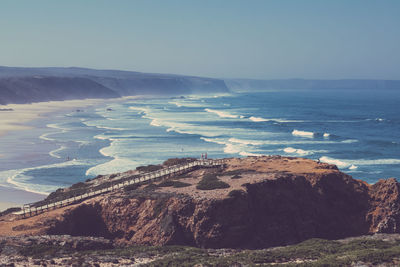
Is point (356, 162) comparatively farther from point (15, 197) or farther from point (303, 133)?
point (15, 197)

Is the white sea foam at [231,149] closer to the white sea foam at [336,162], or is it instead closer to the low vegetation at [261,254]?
the white sea foam at [336,162]

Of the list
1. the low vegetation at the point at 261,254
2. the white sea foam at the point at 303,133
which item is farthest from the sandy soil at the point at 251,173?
the white sea foam at the point at 303,133

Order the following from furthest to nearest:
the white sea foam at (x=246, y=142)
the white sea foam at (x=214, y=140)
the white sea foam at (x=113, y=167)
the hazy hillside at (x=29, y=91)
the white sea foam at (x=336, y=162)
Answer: the hazy hillside at (x=29, y=91) → the white sea foam at (x=214, y=140) → the white sea foam at (x=246, y=142) → the white sea foam at (x=336, y=162) → the white sea foam at (x=113, y=167)

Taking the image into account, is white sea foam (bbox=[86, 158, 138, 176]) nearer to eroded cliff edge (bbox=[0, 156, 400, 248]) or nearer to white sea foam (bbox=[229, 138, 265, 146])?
eroded cliff edge (bbox=[0, 156, 400, 248])

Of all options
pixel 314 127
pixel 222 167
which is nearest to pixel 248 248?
pixel 222 167

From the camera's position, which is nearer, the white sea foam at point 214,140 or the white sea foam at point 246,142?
the white sea foam at point 246,142

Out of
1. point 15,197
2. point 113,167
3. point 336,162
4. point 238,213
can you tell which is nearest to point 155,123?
point 113,167
